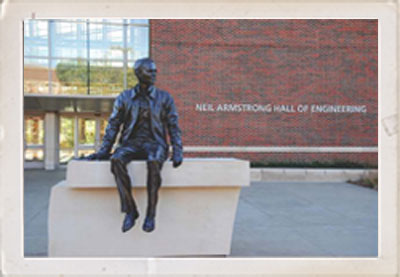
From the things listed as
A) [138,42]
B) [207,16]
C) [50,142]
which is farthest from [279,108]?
[207,16]

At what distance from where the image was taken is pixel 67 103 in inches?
572

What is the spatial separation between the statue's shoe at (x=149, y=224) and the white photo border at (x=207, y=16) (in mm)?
918

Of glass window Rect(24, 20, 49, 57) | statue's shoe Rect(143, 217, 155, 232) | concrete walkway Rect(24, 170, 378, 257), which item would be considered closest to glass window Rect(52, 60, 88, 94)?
glass window Rect(24, 20, 49, 57)

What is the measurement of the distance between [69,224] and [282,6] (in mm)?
3038

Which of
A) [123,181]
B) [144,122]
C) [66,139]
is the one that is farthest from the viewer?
[66,139]

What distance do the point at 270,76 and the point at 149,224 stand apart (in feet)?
33.4

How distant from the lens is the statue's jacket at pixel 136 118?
4.16 metres

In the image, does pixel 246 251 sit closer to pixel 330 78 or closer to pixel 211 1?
pixel 211 1

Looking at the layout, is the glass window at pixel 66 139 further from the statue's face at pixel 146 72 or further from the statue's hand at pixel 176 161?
the statue's hand at pixel 176 161

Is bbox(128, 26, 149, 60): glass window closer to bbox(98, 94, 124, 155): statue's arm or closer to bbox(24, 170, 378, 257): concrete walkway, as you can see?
bbox(24, 170, 378, 257): concrete walkway

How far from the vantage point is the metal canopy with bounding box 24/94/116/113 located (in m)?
14.2

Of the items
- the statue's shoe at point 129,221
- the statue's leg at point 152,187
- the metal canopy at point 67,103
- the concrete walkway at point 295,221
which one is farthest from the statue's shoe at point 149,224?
the metal canopy at point 67,103

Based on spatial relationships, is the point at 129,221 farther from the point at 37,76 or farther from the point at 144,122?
the point at 37,76

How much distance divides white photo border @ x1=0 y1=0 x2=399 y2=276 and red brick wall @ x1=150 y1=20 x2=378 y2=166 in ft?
32.5
